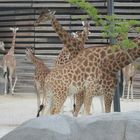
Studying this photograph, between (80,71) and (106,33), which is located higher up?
(106,33)

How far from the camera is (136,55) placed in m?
8.20

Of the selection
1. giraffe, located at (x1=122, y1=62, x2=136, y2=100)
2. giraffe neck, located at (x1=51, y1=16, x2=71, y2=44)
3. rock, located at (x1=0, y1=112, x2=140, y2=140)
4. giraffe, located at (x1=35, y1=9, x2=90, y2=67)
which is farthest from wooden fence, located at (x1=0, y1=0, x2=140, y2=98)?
rock, located at (x1=0, y1=112, x2=140, y2=140)

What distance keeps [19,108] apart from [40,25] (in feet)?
13.2

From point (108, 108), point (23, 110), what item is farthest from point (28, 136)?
point (23, 110)

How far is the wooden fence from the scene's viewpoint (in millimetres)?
15453

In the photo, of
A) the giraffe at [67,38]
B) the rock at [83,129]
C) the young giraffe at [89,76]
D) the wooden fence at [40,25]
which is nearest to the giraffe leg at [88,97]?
the young giraffe at [89,76]

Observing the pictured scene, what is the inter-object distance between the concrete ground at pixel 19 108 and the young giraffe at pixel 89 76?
1051mm

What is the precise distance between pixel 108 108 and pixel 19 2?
26.4 feet

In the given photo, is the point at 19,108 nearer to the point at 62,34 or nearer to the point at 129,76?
the point at 129,76

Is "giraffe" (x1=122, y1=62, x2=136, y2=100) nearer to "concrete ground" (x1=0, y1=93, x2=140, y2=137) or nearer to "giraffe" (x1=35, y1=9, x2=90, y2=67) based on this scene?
"concrete ground" (x1=0, y1=93, x2=140, y2=137)

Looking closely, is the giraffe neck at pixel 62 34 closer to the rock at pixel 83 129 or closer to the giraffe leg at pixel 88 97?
the giraffe leg at pixel 88 97

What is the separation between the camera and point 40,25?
614 inches

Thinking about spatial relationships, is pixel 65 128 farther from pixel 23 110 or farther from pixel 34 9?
pixel 34 9

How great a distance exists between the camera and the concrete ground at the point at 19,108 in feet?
32.6
